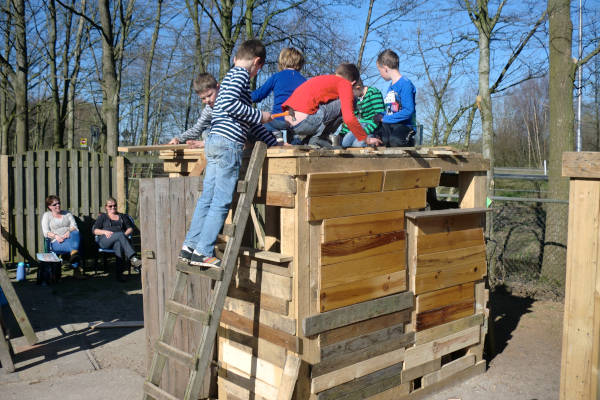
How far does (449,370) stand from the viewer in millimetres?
5488

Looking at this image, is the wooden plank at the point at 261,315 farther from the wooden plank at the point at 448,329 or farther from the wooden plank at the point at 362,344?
the wooden plank at the point at 448,329

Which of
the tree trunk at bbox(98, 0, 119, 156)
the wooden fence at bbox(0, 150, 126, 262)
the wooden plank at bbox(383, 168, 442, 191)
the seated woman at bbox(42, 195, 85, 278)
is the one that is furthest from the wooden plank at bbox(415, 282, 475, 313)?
the tree trunk at bbox(98, 0, 119, 156)

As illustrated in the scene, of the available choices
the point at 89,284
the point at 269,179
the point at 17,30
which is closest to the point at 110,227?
the point at 89,284

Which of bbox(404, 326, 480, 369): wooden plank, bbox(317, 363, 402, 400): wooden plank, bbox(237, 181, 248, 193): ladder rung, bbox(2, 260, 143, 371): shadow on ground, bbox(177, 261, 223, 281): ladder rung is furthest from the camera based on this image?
bbox(2, 260, 143, 371): shadow on ground

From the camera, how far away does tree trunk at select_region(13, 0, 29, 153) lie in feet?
53.1

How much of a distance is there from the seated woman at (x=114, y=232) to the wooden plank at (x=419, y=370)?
5.99 metres

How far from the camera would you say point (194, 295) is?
4.81 metres

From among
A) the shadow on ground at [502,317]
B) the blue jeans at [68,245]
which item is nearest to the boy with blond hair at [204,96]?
the shadow on ground at [502,317]

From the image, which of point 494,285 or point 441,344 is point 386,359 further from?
point 494,285

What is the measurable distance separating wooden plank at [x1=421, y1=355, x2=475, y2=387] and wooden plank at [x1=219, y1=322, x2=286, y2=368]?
1.60 metres

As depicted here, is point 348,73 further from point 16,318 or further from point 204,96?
point 16,318

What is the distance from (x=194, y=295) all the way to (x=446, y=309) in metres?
2.36

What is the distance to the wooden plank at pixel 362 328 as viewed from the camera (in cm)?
442

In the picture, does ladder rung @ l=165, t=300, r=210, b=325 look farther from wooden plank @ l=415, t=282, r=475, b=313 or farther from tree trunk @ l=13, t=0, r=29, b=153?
tree trunk @ l=13, t=0, r=29, b=153
